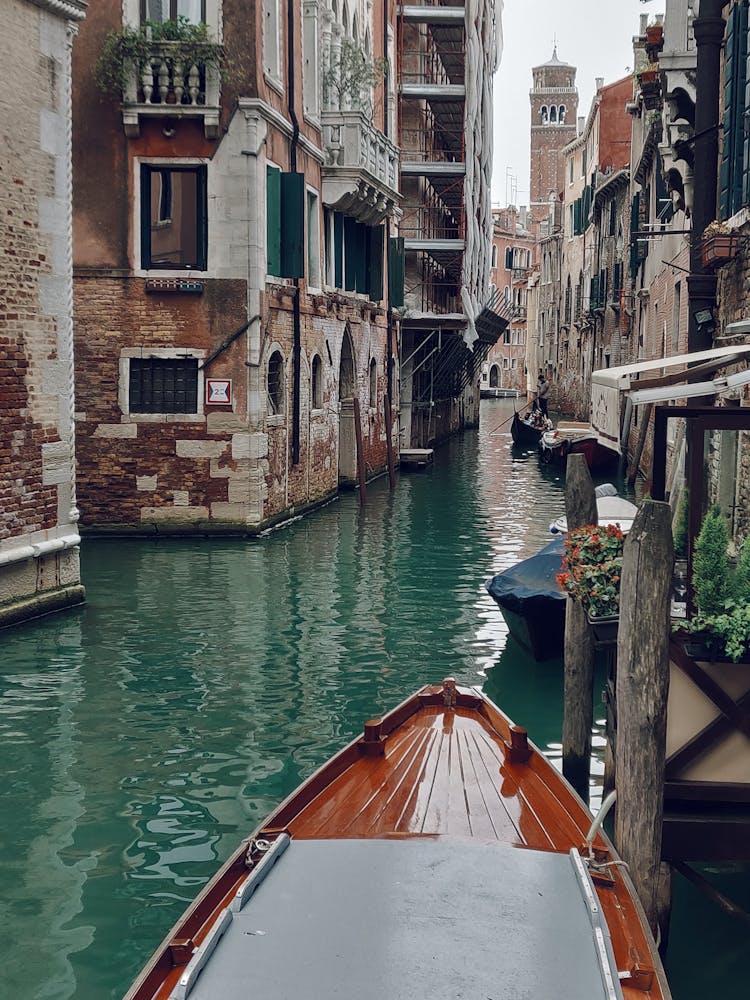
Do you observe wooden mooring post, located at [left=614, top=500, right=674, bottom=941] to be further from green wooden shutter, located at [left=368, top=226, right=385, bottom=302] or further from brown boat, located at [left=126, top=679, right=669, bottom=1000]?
green wooden shutter, located at [left=368, top=226, right=385, bottom=302]

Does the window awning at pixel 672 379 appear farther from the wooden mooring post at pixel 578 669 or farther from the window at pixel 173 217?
the window at pixel 173 217

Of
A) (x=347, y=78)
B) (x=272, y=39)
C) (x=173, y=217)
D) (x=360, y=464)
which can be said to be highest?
(x=347, y=78)

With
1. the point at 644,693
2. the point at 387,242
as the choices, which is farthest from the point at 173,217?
the point at 644,693

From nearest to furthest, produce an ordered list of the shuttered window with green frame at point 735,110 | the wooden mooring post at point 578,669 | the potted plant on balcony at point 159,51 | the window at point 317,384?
the wooden mooring post at point 578,669
the shuttered window with green frame at point 735,110
the potted plant on balcony at point 159,51
the window at point 317,384

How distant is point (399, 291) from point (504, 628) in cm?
1452

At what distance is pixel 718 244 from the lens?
9312 mm

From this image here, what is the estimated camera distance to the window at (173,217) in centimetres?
1442

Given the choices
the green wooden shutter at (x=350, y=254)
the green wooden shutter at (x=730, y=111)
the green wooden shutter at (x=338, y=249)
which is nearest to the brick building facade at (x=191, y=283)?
the green wooden shutter at (x=338, y=249)

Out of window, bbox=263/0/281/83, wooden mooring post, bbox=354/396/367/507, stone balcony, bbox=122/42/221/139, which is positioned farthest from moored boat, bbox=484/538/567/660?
wooden mooring post, bbox=354/396/367/507

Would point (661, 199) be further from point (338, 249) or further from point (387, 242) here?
point (338, 249)

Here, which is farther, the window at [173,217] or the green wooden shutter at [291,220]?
the green wooden shutter at [291,220]

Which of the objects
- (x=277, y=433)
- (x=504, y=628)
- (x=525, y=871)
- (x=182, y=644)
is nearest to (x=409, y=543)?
(x=277, y=433)

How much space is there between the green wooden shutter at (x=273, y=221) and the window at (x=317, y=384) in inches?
119

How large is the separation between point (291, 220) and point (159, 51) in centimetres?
248
